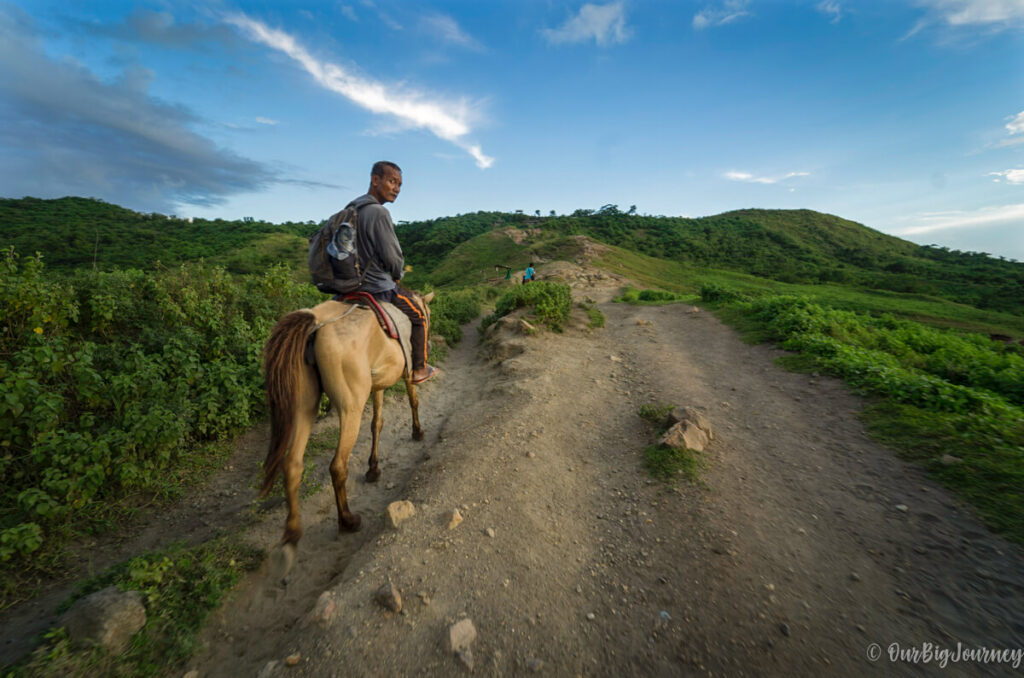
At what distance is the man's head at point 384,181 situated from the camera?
4035 millimetres

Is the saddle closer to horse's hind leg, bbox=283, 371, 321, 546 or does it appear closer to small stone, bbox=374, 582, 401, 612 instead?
horse's hind leg, bbox=283, 371, 321, 546

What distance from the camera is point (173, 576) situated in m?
2.54

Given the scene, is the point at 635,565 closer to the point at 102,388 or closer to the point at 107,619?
the point at 107,619

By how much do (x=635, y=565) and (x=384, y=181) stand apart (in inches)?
169

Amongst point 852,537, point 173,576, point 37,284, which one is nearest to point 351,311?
point 173,576

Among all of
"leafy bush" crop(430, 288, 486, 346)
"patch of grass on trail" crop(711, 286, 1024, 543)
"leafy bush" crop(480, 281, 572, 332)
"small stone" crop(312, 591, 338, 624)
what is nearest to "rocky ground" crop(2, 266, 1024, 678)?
"small stone" crop(312, 591, 338, 624)

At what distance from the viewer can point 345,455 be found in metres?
3.36

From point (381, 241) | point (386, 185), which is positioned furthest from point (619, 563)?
point (386, 185)

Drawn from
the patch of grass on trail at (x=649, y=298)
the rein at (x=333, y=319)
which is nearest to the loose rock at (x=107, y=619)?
the rein at (x=333, y=319)

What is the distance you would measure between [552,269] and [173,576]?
72.6ft

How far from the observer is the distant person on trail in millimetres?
3850

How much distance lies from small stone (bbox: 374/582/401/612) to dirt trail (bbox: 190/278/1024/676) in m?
0.06

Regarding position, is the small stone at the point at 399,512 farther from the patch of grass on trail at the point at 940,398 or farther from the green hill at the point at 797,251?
the green hill at the point at 797,251

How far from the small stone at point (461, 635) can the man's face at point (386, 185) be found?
3.85 metres
